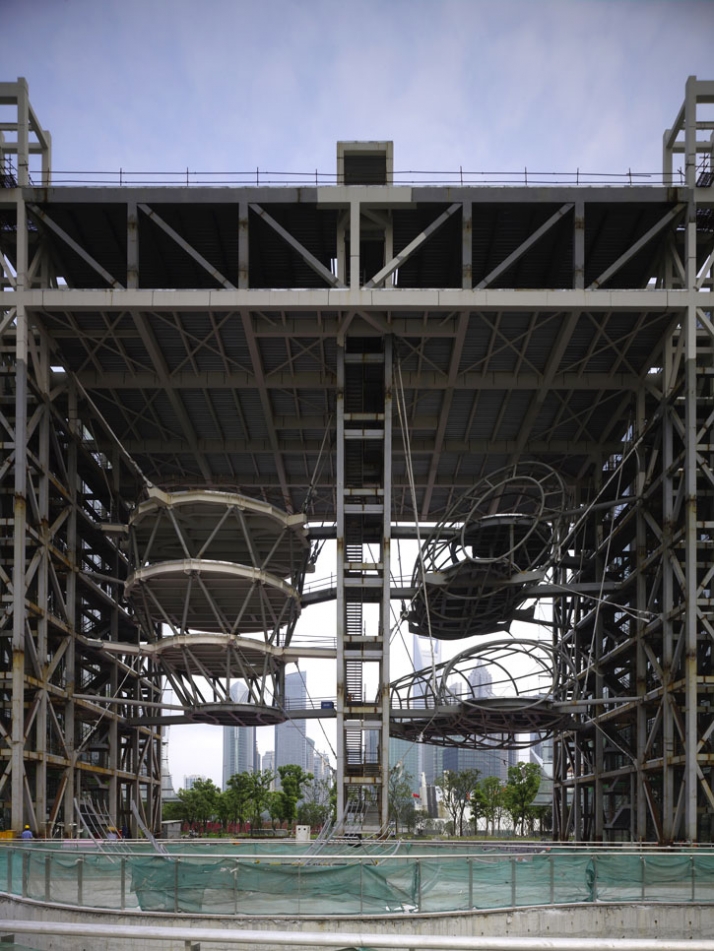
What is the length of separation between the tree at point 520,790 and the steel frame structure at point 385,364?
60980 millimetres

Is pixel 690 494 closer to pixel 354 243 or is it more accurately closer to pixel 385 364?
pixel 385 364

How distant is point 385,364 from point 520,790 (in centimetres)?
8425

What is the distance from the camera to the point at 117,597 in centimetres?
6912

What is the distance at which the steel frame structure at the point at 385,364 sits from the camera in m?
48.0

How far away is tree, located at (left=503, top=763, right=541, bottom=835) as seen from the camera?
123062 millimetres

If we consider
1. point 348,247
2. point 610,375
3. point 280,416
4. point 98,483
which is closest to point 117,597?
point 98,483

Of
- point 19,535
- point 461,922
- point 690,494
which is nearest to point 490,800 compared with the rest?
point 690,494

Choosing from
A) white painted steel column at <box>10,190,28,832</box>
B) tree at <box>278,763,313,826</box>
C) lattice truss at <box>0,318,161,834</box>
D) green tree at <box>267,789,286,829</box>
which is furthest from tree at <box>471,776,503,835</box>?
white painted steel column at <box>10,190,28,832</box>

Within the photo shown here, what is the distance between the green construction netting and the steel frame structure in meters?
18.6

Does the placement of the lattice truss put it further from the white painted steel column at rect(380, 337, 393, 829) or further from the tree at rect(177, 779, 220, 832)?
the tree at rect(177, 779, 220, 832)

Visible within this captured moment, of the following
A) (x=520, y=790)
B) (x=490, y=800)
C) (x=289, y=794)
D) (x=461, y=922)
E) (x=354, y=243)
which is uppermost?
(x=354, y=243)

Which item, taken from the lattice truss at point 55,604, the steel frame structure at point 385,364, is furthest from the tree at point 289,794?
the steel frame structure at point 385,364

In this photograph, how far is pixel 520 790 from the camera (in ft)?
406

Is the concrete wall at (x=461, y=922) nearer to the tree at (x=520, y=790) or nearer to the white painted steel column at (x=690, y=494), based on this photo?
the white painted steel column at (x=690, y=494)
